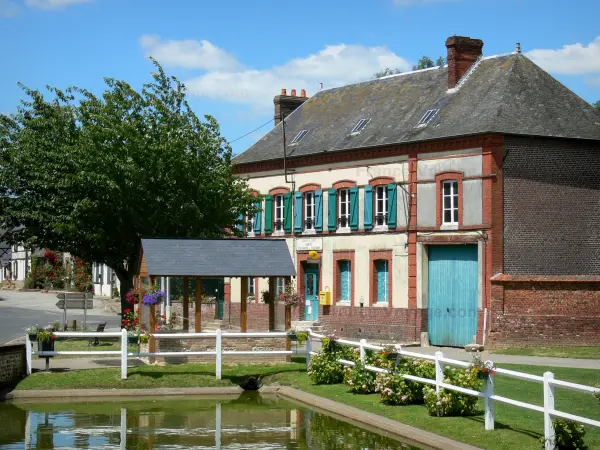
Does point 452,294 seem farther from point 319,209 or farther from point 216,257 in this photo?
point 216,257

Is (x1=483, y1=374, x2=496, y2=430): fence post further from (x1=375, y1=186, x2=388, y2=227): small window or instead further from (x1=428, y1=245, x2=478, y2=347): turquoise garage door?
(x1=375, y1=186, x2=388, y2=227): small window

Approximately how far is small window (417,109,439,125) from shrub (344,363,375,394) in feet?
56.0

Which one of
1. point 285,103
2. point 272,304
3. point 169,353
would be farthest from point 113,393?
point 285,103

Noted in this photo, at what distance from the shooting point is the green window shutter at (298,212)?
39.9 metres

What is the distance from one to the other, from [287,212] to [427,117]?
25.4 ft

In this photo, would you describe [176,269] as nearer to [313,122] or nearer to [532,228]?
[532,228]

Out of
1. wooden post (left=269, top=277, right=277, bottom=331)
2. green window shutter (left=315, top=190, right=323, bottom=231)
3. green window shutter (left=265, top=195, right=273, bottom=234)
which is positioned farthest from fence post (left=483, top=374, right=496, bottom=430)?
green window shutter (left=265, top=195, right=273, bottom=234)

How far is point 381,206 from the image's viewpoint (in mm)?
36406

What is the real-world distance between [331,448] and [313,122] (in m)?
28.1

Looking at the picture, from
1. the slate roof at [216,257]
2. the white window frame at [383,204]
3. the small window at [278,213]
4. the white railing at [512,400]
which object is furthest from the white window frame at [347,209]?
the white railing at [512,400]

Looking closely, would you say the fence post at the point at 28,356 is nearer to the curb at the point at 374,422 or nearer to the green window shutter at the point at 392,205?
the curb at the point at 374,422

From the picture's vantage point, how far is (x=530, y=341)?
31.3 meters

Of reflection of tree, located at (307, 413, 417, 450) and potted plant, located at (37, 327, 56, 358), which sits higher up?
potted plant, located at (37, 327, 56, 358)

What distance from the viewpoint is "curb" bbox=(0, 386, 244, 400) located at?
20406mm
